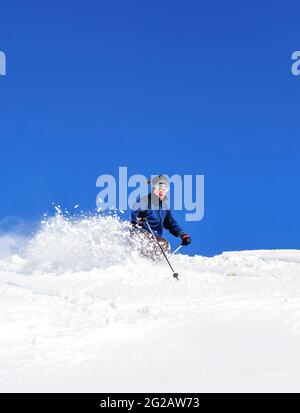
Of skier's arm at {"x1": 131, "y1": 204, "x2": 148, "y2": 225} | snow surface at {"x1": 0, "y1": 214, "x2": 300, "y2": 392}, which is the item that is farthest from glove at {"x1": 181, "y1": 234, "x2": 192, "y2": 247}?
snow surface at {"x1": 0, "y1": 214, "x2": 300, "y2": 392}

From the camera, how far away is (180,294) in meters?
7.46

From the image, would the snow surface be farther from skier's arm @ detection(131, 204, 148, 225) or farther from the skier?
the skier

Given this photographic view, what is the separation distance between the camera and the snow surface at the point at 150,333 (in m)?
3.45

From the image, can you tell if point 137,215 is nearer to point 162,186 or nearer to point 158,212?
point 158,212

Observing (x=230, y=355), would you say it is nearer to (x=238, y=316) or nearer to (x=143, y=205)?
(x=238, y=316)

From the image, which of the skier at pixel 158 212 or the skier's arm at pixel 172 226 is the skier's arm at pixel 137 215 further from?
the skier's arm at pixel 172 226

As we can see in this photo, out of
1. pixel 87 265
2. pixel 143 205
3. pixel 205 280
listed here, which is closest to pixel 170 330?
pixel 205 280

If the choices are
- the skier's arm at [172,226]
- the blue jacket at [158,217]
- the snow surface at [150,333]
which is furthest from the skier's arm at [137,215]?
the snow surface at [150,333]

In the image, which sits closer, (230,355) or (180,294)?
(230,355)

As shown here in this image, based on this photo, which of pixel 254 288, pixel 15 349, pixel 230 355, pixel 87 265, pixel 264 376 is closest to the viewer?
pixel 264 376

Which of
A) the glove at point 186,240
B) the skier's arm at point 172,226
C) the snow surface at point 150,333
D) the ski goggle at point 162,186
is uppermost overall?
the ski goggle at point 162,186

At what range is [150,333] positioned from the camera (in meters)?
4.75

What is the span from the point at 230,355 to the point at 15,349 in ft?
5.73

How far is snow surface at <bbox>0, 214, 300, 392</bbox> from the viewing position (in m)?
3.45
